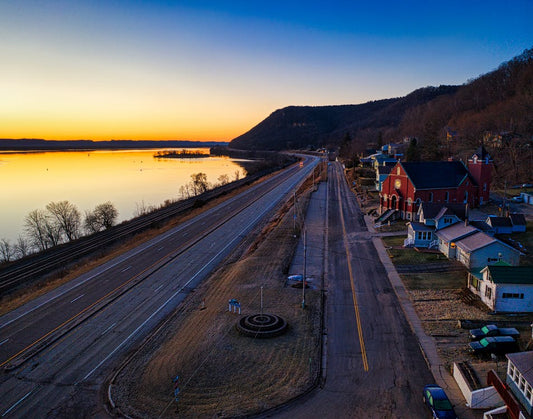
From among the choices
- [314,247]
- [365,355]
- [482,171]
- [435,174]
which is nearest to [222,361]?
[365,355]

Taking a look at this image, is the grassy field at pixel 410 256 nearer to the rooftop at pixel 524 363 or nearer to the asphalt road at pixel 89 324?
the asphalt road at pixel 89 324

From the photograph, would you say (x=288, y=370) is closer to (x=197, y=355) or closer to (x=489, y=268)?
(x=197, y=355)

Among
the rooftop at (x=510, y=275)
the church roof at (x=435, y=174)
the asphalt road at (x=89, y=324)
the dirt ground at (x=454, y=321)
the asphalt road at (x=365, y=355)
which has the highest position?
the church roof at (x=435, y=174)

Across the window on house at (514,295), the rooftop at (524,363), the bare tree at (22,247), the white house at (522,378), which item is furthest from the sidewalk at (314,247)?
the bare tree at (22,247)

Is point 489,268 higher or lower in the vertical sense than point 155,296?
higher

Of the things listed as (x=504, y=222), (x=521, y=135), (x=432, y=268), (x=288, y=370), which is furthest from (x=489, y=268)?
(x=521, y=135)

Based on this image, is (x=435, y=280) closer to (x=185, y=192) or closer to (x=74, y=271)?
(x=74, y=271)

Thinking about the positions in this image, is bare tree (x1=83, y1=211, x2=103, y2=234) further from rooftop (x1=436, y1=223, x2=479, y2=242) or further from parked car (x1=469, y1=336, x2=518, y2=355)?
parked car (x1=469, y1=336, x2=518, y2=355)
